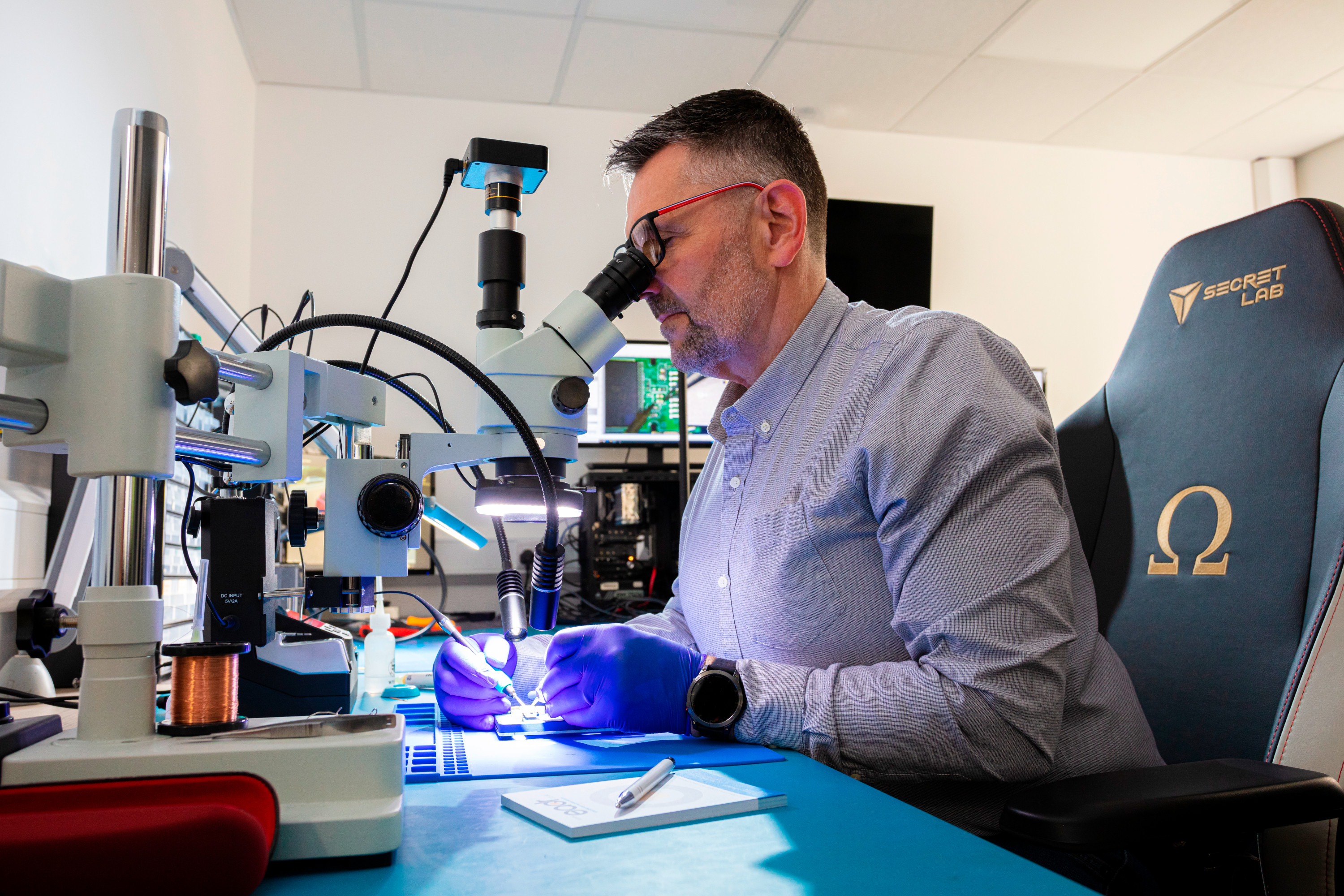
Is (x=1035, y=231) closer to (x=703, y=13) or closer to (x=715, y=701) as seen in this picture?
(x=703, y=13)

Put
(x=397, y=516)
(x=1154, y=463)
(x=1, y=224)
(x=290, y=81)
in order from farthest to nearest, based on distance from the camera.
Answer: (x=290, y=81) < (x=1, y=224) < (x=1154, y=463) < (x=397, y=516)

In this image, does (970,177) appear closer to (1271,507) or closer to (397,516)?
(1271,507)

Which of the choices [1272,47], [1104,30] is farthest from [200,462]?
[1272,47]

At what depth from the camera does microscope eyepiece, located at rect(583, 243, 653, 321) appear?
0.84m

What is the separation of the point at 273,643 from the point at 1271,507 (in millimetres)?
1120

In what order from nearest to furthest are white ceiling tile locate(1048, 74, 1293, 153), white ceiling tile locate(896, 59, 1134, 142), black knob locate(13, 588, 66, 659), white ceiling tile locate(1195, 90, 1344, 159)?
black knob locate(13, 588, 66, 659) < white ceiling tile locate(896, 59, 1134, 142) < white ceiling tile locate(1048, 74, 1293, 153) < white ceiling tile locate(1195, 90, 1344, 159)

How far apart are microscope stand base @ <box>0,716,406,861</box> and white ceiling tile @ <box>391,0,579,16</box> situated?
242 centimetres

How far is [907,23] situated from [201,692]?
2.75 meters

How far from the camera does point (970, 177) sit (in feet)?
11.2

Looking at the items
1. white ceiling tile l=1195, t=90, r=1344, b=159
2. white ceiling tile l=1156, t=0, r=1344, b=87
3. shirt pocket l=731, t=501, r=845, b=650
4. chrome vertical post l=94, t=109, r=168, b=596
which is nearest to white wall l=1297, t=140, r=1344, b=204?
white ceiling tile l=1195, t=90, r=1344, b=159

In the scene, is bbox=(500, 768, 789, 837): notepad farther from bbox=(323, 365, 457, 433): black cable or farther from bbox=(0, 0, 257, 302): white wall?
bbox=(0, 0, 257, 302): white wall

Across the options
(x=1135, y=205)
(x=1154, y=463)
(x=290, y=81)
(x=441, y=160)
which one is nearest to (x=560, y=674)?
(x=1154, y=463)

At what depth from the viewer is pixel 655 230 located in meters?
1.12

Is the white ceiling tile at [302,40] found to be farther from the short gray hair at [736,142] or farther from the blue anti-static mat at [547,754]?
the blue anti-static mat at [547,754]
